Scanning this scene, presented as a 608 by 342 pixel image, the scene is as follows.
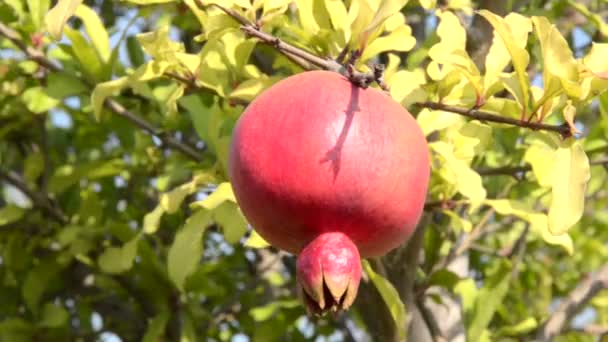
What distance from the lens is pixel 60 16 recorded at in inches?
45.9

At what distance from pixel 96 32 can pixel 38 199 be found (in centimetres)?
61

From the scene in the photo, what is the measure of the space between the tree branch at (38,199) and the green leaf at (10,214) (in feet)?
0.17

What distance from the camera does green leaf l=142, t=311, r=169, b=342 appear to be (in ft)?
7.16

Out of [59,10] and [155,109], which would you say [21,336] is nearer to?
[155,109]

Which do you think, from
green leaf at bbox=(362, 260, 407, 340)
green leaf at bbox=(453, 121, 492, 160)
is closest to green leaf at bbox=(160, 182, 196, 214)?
green leaf at bbox=(362, 260, 407, 340)

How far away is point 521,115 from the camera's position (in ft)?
4.11

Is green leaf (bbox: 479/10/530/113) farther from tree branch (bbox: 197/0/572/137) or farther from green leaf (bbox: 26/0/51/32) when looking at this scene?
green leaf (bbox: 26/0/51/32)

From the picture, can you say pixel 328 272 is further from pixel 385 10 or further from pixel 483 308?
pixel 483 308

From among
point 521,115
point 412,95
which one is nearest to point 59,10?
point 412,95

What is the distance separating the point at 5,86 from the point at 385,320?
970mm

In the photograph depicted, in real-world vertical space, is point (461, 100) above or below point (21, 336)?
above

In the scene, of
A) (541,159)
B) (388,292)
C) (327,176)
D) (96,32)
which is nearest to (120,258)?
(96,32)

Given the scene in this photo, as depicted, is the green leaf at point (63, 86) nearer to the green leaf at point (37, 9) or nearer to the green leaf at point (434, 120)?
the green leaf at point (37, 9)

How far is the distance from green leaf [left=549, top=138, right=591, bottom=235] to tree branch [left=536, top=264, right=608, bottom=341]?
0.98 m
